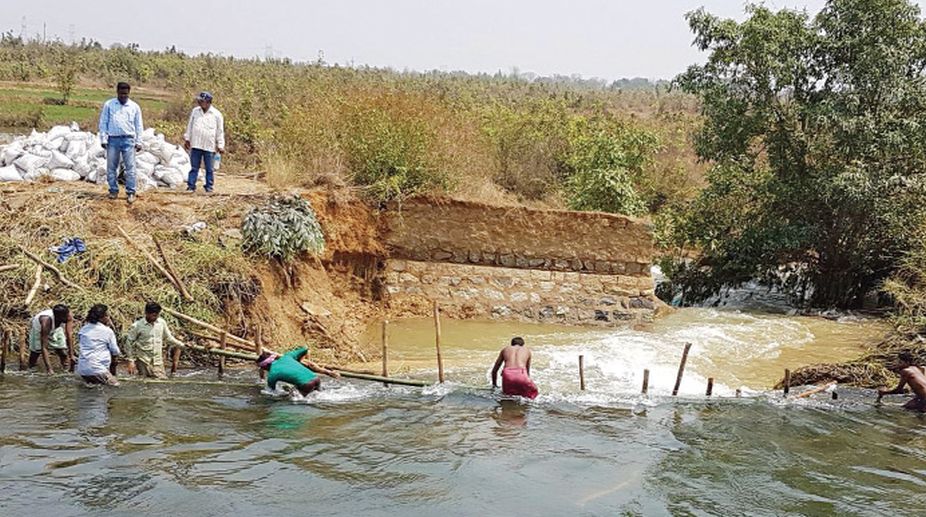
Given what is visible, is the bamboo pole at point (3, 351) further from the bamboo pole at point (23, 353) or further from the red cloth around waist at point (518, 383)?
the red cloth around waist at point (518, 383)

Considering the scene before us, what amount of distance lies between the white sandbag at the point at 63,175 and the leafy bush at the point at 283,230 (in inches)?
164

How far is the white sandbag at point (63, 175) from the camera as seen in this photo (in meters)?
14.7

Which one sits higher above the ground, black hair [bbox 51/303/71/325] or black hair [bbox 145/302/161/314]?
black hair [bbox 145/302/161/314]

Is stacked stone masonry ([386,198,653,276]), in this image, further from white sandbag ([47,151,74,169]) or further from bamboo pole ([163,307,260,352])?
white sandbag ([47,151,74,169])

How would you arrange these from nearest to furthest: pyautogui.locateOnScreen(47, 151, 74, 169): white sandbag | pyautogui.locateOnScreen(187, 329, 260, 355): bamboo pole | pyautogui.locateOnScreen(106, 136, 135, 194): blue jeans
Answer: pyautogui.locateOnScreen(187, 329, 260, 355): bamboo pole < pyautogui.locateOnScreen(106, 136, 135, 194): blue jeans < pyautogui.locateOnScreen(47, 151, 74, 169): white sandbag

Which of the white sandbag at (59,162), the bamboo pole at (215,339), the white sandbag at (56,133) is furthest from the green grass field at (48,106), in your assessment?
the bamboo pole at (215,339)

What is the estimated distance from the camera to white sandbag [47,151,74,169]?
1499 cm

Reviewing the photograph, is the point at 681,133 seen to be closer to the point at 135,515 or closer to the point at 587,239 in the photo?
the point at 587,239

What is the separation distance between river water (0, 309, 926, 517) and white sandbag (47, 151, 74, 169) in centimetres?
579

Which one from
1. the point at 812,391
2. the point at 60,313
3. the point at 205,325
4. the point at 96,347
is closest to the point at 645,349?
the point at 812,391

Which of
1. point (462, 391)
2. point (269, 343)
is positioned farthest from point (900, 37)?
point (269, 343)

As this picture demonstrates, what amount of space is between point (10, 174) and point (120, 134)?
3418 mm

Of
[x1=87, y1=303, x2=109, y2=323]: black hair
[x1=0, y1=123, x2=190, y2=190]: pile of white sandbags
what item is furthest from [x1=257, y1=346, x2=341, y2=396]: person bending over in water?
[x1=0, y1=123, x2=190, y2=190]: pile of white sandbags

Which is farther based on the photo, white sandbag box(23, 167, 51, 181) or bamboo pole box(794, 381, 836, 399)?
white sandbag box(23, 167, 51, 181)
